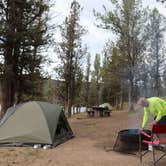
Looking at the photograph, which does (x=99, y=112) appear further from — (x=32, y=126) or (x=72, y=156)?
(x=72, y=156)

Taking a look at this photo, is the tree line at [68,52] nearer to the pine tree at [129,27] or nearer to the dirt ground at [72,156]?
the pine tree at [129,27]

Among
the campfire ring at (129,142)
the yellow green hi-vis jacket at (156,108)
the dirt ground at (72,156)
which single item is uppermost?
the yellow green hi-vis jacket at (156,108)

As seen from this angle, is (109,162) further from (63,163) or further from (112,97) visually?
(112,97)

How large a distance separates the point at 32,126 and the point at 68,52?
53.5ft

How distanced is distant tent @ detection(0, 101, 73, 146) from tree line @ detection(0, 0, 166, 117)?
5.21 meters

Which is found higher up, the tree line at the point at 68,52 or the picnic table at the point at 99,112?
the tree line at the point at 68,52

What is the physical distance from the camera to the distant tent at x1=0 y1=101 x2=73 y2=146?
10172 millimetres

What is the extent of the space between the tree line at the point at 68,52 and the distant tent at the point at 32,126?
17.1 ft

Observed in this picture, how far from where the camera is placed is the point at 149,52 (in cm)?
2936

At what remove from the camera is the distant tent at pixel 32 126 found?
10172mm

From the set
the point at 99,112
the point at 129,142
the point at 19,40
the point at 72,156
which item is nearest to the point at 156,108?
the point at 129,142

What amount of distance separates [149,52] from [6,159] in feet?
75.1

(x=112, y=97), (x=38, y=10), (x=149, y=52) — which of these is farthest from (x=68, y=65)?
(x=112, y=97)

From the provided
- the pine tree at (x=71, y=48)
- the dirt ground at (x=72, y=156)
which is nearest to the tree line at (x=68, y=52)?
the pine tree at (x=71, y=48)
